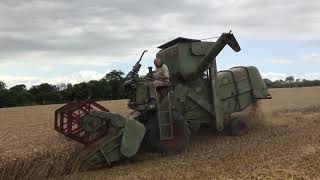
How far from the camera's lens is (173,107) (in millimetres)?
12125

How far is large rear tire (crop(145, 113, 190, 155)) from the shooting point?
11398 millimetres

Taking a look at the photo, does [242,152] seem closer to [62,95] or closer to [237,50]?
[237,50]

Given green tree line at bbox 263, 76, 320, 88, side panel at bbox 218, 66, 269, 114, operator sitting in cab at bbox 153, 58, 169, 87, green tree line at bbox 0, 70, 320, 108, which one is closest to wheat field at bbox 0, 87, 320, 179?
side panel at bbox 218, 66, 269, 114

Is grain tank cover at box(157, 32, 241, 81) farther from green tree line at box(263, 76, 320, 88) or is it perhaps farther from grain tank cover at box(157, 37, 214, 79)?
green tree line at box(263, 76, 320, 88)

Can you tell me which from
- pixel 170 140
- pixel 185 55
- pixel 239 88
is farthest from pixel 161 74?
pixel 239 88

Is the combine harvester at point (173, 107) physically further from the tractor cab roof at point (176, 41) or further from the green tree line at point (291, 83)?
the green tree line at point (291, 83)

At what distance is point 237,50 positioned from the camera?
38.3ft

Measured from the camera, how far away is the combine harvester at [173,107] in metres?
10.8

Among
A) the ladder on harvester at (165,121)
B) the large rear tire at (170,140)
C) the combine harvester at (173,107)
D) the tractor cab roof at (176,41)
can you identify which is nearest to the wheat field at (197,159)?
the large rear tire at (170,140)

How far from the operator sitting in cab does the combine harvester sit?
0.48 ft

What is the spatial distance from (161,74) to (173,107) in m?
0.81

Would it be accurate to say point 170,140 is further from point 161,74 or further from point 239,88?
point 239,88

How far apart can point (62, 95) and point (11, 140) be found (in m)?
28.0

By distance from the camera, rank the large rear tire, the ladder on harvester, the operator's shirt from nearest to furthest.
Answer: the large rear tire, the ladder on harvester, the operator's shirt
